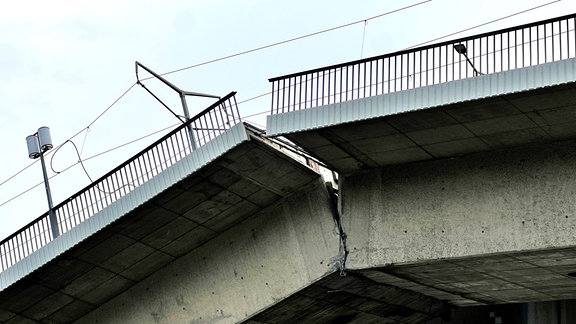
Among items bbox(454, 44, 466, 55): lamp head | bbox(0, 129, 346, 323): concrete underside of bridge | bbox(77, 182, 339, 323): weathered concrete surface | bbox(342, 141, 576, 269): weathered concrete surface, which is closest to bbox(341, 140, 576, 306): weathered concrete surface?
bbox(342, 141, 576, 269): weathered concrete surface

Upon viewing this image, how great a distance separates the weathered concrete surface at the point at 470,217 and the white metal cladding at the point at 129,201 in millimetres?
3279

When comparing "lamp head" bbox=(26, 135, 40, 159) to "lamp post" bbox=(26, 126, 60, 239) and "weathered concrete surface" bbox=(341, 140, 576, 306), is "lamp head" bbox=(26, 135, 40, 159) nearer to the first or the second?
"lamp post" bbox=(26, 126, 60, 239)

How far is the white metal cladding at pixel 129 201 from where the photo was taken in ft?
91.0

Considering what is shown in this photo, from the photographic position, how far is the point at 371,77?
86.7ft

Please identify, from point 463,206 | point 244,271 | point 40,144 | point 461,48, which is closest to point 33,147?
point 40,144

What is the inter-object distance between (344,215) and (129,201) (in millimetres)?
4969

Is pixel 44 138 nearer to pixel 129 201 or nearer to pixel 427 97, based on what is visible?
pixel 129 201

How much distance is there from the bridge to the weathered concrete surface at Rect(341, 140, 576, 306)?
3cm

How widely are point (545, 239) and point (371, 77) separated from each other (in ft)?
16.3

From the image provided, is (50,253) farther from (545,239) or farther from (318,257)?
(545,239)

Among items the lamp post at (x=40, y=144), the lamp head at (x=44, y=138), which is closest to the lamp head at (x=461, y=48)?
the lamp post at (x=40, y=144)

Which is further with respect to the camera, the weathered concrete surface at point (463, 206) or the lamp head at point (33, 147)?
the lamp head at point (33, 147)

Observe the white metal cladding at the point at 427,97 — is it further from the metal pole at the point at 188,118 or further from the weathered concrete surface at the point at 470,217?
the weathered concrete surface at the point at 470,217

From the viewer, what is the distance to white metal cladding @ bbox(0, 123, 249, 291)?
27.7 metres
